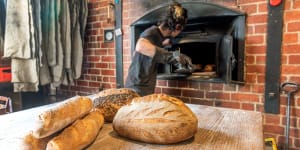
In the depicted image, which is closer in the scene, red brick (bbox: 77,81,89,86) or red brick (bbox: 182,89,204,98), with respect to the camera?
red brick (bbox: 182,89,204,98)

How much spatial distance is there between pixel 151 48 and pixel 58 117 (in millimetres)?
1205

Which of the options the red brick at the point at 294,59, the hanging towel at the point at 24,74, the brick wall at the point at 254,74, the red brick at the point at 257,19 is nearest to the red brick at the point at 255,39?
the brick wall at the point at 254,74

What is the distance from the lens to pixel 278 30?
1528 mm

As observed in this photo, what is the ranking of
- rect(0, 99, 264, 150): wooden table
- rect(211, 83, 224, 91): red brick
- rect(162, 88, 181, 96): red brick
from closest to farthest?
rect(0, 99, 264, 150): wooden table, rect(211, 83, 224, 91): red brick, rect(162, 88, 181, 96): red brick

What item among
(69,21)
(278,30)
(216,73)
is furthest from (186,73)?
(69,21)

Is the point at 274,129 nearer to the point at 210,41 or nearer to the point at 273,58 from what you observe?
the point at 273,58

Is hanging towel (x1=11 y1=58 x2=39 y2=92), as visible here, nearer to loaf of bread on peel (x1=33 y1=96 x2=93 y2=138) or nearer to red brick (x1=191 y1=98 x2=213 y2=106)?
red brick (x1=191 y1=98 x2=213 y2=106)

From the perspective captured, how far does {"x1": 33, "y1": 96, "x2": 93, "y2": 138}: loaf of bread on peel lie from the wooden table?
9 centimetres

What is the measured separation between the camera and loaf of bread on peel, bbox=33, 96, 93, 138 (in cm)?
53

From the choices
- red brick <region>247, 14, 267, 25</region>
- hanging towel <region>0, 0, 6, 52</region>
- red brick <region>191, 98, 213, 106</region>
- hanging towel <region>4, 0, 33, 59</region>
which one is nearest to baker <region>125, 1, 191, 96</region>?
red brick <region>191, 98, 213, 106</region>

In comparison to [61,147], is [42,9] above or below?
above

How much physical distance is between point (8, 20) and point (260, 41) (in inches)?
80.5

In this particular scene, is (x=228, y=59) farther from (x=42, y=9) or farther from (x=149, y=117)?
(x=42, y=9)

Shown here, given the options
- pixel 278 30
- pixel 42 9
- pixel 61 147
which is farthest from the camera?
pixel 42 9
